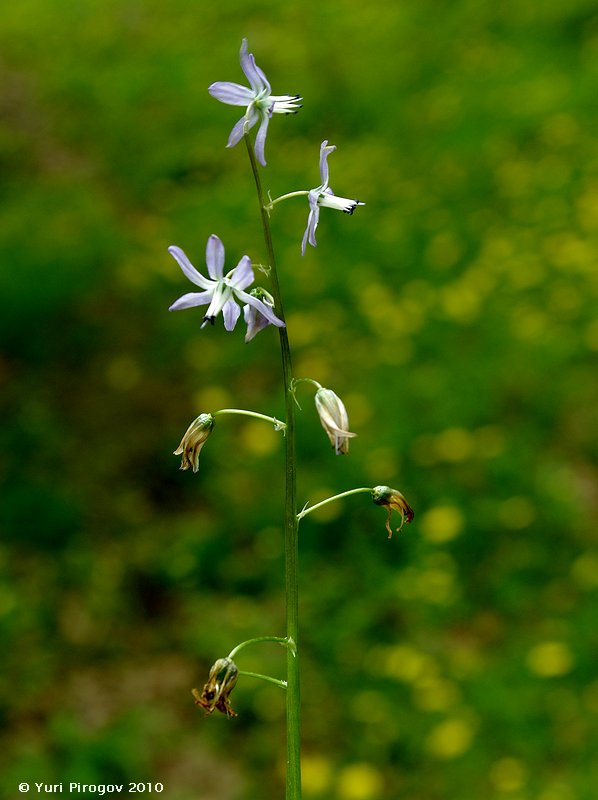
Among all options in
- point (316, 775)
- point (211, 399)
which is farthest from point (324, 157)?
point (211, 399)

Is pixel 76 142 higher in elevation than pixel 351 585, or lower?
higher

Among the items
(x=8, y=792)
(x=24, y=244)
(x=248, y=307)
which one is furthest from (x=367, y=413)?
(x=248, y=307)

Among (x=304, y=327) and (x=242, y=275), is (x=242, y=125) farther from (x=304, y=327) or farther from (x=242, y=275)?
(x=304, y=327)

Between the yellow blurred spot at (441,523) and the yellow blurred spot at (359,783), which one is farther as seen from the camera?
the yellow blurred spot at (441,523)

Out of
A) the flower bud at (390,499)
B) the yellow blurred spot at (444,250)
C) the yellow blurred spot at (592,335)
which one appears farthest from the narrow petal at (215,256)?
the yellow blurred spot at (444,250)

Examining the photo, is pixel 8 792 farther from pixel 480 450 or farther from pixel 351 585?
pixel 480 450

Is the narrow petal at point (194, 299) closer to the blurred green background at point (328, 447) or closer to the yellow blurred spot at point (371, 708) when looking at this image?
the blurred green background at point (328, 447)
